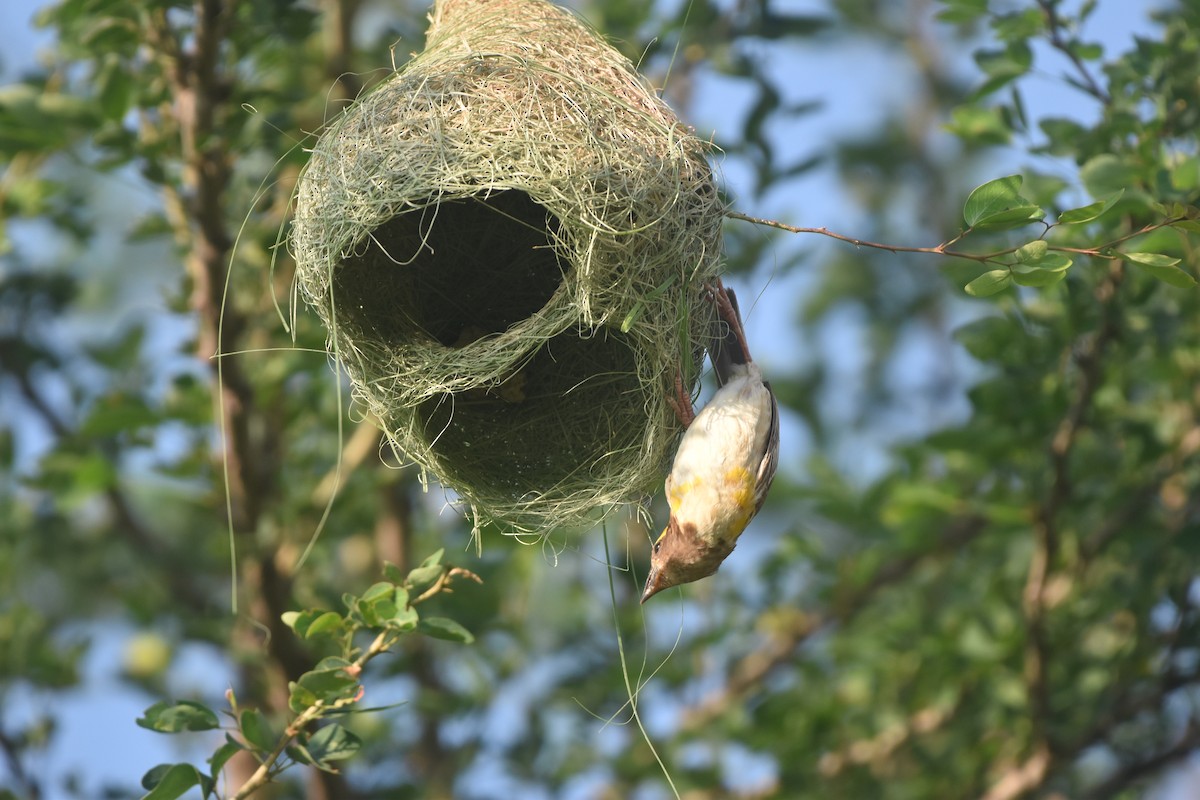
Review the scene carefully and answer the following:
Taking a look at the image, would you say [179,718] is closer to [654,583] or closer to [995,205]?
[654,583]

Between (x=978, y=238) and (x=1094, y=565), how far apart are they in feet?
4.18

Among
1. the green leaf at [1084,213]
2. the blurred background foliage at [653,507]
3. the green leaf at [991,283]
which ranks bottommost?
the blurred background foliage at [653,507]

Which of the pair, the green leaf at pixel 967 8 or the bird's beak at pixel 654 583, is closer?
the bird's beak at pixel 654 583

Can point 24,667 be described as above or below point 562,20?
below

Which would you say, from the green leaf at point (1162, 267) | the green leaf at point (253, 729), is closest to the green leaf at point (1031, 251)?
the green leaf at point (1162, 267)

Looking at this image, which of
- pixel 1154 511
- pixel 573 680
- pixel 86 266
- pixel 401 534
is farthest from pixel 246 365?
pixel 1154 511

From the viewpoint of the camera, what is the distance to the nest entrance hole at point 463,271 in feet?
7.68

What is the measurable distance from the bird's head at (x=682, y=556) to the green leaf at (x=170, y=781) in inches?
30.5

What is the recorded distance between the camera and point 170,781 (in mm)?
1877

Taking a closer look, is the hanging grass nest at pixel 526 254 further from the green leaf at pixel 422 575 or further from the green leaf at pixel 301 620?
the green leaf at pixel 301 620

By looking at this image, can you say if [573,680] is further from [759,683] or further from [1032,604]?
[1032,604]

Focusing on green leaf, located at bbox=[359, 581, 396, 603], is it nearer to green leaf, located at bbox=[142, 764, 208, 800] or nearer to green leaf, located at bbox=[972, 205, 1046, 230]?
green leaf, located at bbox=[142, 764, 208, 800]

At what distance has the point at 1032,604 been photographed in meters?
3.29

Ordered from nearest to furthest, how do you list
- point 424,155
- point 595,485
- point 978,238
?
point 424,155
point 595,485
point 978,238
